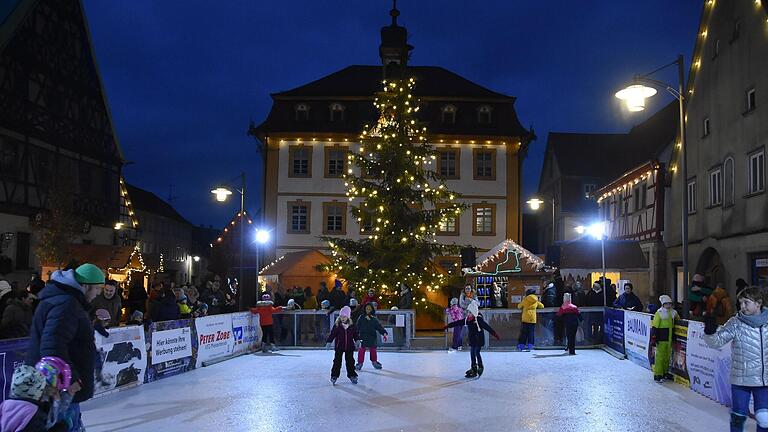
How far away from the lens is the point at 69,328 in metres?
6.49

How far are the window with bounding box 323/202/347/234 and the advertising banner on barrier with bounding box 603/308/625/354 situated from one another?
820 inches

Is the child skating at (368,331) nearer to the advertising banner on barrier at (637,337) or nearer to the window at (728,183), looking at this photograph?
the advertising banner on barrier at (637,337)

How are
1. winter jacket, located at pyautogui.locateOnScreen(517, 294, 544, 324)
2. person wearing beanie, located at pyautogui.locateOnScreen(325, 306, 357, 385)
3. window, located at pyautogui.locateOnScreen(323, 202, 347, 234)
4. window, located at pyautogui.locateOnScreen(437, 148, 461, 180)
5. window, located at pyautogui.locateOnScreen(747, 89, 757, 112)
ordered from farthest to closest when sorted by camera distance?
1. window, located at pyautogui.locateOnScreen(437, 148, 461, 180)
2. window, located at pyautogui.locateOnScreen(323, 202, 347, 234)
3. window, located at pyautogui.locateOnScreen(747, 89, 757, 112)
4. winter jacket, located at pyautogui.locateOnScreen(517, 294, 544, 324)
5. person wearing beanie, located at pyautogui.locateOnScreen(325, 306, 357, 385)

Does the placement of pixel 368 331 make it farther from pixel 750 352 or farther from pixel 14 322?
pixel 750 352

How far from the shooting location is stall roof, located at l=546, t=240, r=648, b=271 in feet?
100

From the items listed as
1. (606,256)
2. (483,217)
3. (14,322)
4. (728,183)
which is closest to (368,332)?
(14,322)

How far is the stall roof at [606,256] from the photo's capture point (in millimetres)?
30500

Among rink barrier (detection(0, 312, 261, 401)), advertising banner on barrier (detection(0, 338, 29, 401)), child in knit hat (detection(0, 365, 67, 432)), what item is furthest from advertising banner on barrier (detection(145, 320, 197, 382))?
child in knit hat (detection(0, 365, 67, 432))

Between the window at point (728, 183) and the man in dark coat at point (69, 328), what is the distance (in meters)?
22.7

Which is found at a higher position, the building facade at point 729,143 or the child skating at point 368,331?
the building facade at point 729,143

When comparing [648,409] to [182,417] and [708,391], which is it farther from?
[182,417]

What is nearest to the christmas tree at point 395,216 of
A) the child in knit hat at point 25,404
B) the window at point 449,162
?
the window at point 449,162

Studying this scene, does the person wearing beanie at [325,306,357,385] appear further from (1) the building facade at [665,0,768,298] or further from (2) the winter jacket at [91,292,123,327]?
(1) the building facade at [665,0,768,298]

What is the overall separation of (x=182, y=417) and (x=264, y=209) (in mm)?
29065
